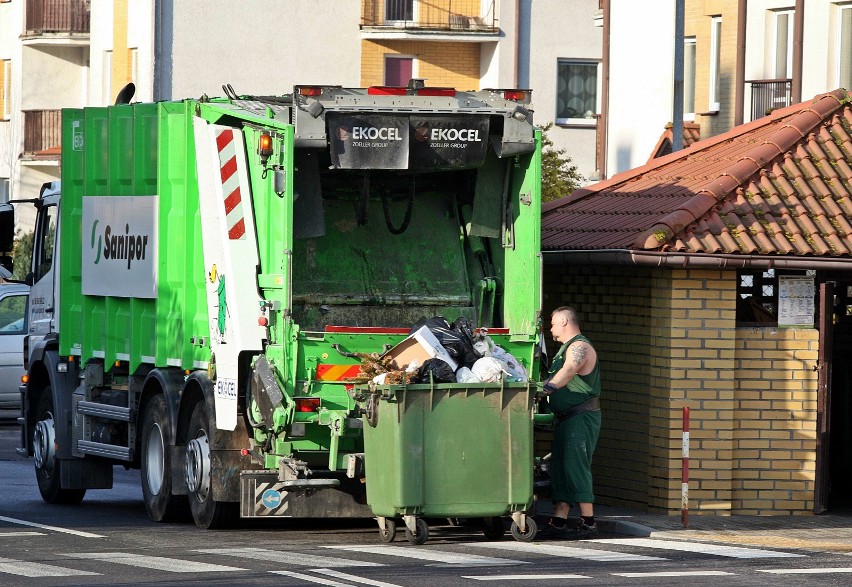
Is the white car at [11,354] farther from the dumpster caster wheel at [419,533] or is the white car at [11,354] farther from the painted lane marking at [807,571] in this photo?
the painted lane marking at [807,571]

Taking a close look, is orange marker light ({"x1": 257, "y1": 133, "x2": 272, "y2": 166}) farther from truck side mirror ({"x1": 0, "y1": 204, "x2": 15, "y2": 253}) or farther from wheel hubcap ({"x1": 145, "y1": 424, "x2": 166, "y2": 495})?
truck side mirror ({"x1": 0, "y1": 204, "x2": 15, "y2": 253})

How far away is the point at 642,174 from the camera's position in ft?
55.1

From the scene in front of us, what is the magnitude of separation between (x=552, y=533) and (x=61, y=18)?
103 feet

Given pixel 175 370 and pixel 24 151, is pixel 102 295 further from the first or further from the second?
pixel 24 151

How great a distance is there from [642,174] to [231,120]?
196 inches

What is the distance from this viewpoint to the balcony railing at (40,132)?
4241cm

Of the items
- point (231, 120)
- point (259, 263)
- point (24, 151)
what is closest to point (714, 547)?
point (259, 263)

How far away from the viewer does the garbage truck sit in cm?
1224

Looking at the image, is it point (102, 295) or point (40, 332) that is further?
point (40, 332)

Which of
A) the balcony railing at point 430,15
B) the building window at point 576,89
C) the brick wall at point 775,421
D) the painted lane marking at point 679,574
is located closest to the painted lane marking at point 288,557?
the painted lane marking at point 679,574

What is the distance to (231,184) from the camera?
12961 mm

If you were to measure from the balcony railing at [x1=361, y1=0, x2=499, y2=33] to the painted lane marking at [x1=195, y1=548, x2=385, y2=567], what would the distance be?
27333mm

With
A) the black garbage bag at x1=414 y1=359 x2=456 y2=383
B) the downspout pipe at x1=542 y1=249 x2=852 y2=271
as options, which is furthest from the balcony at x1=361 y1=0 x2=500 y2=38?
the black garbage bag at x1=414 y1=359 x2=456 y2=383

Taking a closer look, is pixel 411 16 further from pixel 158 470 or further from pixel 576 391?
pixel 576 391
